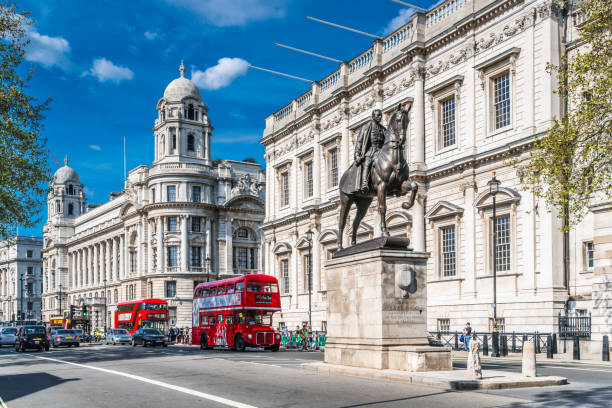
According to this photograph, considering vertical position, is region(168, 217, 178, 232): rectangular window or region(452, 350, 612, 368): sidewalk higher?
region(168, 217, 178, 232): rectangular window

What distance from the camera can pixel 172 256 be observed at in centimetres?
8538

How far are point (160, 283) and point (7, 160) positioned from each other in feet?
182

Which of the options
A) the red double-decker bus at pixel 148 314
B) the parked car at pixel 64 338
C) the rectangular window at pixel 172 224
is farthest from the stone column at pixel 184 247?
the parked car at pixel 64 338

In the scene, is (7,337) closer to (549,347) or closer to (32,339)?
(32,339)

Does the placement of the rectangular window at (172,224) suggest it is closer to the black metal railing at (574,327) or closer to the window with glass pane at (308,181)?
the window with glass pane at (308,181)

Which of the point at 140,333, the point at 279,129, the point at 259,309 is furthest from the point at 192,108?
the point at 259,309

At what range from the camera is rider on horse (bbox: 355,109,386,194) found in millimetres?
18812

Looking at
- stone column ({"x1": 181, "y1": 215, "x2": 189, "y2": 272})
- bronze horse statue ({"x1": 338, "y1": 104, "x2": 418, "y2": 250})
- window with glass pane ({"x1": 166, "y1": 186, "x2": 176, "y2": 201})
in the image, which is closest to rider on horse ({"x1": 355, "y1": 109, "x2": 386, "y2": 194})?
bronze horse statue ({"x1": 338, "y1": 104, "x2": 418, "y2": 250})

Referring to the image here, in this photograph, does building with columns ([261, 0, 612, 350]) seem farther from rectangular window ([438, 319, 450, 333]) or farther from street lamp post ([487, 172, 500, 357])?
street lamp post ([487, 172, 500, 357])

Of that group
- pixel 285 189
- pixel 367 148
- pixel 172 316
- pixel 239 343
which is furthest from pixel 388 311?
pixel 172 316

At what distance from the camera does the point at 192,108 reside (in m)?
89.8

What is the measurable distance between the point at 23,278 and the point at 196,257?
282ft

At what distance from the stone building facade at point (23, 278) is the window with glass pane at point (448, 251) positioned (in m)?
136

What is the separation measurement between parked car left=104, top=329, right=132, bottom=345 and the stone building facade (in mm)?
106253
